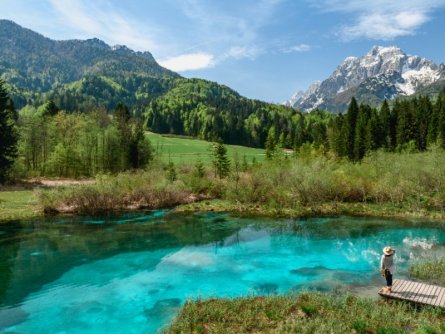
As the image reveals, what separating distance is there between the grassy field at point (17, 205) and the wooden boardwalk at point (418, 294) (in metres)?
32.9

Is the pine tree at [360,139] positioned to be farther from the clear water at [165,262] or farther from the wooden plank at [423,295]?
the wooden plank at [423,295]

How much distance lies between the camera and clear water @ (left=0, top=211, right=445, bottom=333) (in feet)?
56.2

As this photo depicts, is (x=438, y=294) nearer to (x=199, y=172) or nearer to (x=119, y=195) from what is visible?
(x=119, y=195)

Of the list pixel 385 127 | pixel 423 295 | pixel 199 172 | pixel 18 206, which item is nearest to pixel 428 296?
pixel 423 295

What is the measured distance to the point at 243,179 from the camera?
4581 cm

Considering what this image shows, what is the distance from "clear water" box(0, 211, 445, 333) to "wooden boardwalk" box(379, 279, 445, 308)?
1.79m

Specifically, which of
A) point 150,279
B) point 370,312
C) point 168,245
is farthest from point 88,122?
point 370,312

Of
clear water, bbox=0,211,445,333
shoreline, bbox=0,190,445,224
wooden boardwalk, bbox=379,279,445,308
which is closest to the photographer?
wooden boardwalk, bbox=379,279,445,308

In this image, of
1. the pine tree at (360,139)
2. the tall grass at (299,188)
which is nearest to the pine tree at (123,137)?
the tall grass at (299,188)

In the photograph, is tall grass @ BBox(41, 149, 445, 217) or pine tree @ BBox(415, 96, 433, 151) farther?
pine tree @ BBox(415, 96, 433, 151)

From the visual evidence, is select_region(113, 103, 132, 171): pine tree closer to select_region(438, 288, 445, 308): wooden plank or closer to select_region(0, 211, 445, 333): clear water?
select_region(0, 211, 445, 333): clear water

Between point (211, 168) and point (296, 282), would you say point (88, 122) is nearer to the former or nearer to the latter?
point (211, 168)

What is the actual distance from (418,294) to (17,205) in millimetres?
37260

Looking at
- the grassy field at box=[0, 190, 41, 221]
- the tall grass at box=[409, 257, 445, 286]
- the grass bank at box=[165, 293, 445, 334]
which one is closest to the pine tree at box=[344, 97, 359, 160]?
the tall grass at box=[409, 257, 445, 286]
